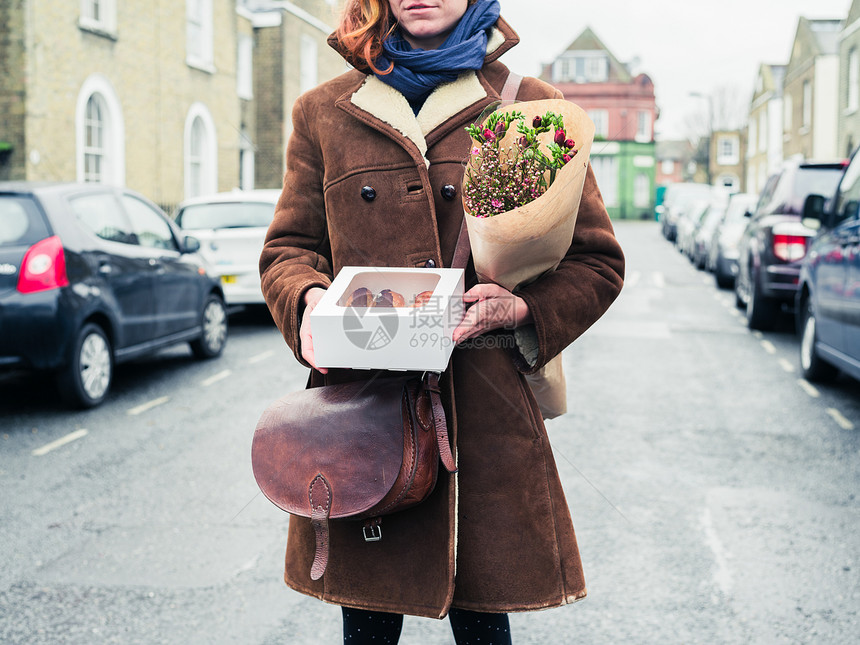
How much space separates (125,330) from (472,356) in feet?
19.5

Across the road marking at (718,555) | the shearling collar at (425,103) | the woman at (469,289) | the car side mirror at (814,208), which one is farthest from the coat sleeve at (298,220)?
the car side mirror at (814,208)

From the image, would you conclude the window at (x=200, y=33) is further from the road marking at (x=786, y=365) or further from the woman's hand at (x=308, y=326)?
the woman's hand at (x=308, y=326)

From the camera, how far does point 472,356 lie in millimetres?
2025

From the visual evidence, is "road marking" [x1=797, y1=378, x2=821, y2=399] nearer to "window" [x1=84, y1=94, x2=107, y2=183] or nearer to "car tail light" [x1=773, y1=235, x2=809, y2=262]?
"car tail light" [x1=773, y1=235, x2=809, y2=262]

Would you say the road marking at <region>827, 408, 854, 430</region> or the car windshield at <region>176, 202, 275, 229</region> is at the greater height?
the car windshield at <region>176, 202, 275, 229</region>

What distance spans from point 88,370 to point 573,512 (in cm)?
405

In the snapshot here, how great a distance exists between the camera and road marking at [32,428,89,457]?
5.68 meters

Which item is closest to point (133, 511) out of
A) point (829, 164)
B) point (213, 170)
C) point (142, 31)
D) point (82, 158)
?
point (829, 164)

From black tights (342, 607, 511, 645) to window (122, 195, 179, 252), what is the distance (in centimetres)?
640

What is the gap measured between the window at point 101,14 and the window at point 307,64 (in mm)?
12992

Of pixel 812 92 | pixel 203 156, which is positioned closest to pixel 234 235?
pixel 203 156

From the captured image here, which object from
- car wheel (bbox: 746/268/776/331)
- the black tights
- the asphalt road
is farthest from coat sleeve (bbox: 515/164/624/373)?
car wheel (bbox: 746/268/776/331)

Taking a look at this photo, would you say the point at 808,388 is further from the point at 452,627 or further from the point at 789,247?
the point at 452,627

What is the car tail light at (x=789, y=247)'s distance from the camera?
997 centimetres
